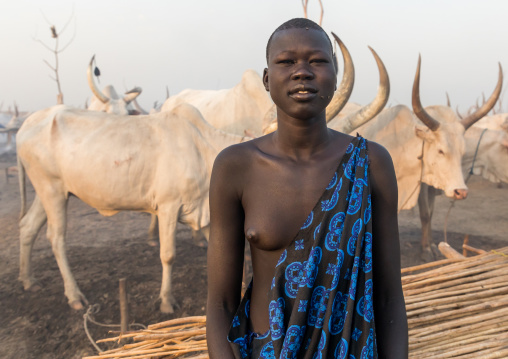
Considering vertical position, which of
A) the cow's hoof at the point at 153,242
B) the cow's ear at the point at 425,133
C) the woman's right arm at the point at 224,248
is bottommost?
the cow's hoof at the point at 153,242

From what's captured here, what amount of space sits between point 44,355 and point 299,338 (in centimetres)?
300

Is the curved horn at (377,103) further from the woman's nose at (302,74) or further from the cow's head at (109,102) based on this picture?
the cow's head at (109,102)

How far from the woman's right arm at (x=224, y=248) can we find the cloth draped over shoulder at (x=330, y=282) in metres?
0.18

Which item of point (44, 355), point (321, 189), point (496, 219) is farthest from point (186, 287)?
point (496, 219)

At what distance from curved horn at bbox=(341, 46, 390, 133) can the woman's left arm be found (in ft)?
8.47

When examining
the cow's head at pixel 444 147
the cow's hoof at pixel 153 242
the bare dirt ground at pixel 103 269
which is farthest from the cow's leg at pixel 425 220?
the cow's hoof at pixel 153 242

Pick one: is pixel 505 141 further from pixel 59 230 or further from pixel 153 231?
pixel 59 230

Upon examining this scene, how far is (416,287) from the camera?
91.0 inches

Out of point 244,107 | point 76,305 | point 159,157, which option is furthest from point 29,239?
point 244,107

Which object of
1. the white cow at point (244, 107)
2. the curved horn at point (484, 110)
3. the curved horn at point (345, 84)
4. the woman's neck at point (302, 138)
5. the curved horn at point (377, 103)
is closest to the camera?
the woman's neck at point (302, 138)

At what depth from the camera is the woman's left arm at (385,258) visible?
110 centimetres

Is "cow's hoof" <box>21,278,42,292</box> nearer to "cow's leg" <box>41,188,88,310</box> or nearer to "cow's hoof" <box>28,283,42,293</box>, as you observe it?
"cow's hoof" <box>28,283,42,293</box>

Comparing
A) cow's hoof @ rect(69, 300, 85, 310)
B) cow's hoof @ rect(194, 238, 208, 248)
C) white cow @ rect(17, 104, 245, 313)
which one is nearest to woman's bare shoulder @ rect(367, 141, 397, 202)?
white cow @ rect(17, 104, 245, 313)

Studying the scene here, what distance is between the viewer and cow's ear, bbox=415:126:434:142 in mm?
4475
